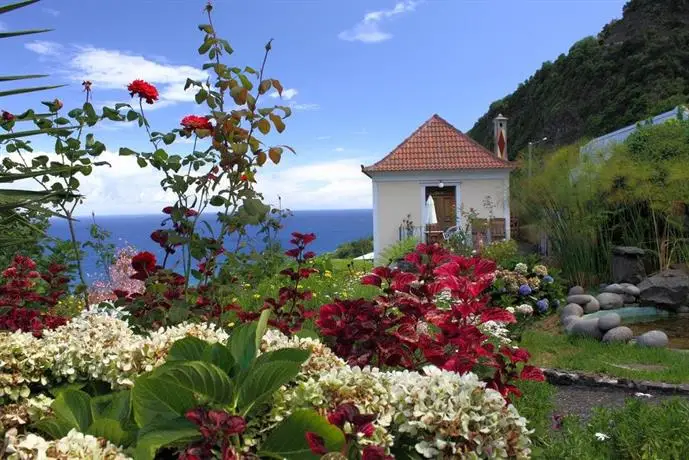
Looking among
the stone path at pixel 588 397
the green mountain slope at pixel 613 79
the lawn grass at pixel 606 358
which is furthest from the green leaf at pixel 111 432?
the green mountain slope at pixel 613 79

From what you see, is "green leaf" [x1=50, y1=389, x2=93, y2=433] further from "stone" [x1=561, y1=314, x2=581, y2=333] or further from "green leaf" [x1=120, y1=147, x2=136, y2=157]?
"stone" [x1=561, y1=314, x2=581, y2=333]

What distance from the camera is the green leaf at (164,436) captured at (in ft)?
3.96

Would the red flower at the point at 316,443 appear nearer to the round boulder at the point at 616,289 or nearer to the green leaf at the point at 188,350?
the green leaf at the point at 188,350

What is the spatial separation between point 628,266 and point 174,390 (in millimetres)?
9190

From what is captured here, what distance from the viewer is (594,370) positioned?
17.1 ft

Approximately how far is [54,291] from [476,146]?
1445cm

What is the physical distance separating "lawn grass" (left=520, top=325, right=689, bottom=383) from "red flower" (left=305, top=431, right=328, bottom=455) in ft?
15.1

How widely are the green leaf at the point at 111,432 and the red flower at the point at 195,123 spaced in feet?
5.55

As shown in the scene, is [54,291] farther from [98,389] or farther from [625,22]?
[625,22]

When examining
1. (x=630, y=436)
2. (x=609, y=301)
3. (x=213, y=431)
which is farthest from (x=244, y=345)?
(x=609, y=301)

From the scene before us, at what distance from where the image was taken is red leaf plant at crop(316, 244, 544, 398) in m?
1.85

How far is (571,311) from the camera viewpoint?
7.11 meters

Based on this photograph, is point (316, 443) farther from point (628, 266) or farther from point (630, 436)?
point (628, 266)

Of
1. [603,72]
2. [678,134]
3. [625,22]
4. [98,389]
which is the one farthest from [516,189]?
[625,22]
